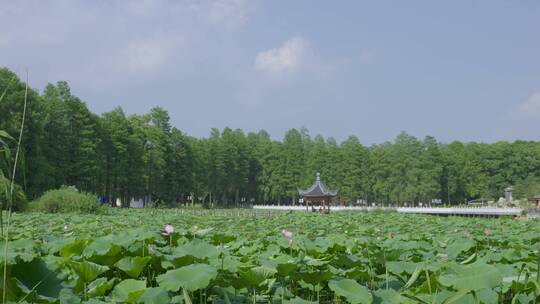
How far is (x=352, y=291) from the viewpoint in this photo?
231cm

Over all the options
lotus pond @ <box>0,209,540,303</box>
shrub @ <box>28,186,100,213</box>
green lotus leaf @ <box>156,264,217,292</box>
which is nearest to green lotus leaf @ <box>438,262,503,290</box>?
lotus pond @ <box>0,209,540,303</box>

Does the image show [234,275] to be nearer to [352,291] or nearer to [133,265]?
[133,265]

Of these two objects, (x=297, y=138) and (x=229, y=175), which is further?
(x=297, y=138)

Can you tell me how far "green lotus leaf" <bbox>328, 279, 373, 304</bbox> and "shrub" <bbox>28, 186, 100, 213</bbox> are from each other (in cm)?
1990

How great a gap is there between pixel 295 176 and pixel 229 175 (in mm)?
8220

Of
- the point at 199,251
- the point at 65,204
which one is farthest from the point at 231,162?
the point at 199,251

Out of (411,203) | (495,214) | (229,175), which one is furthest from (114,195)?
(411,203)

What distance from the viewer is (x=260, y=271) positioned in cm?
253

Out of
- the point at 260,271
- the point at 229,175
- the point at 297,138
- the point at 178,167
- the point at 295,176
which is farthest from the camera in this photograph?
the point at 297,138

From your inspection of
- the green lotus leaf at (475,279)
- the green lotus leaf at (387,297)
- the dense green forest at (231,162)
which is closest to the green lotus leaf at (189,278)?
the green lotus leaf at (387,297)

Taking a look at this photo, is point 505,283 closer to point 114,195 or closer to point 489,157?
point 114,195

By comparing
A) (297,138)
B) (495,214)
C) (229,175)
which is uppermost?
(297,138)

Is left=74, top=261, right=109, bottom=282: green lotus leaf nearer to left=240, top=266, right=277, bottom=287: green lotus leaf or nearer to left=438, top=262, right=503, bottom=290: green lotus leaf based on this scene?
left=240, top=266, right=277, bottom=287: green lotus leaf

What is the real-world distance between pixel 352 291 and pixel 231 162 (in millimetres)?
54308
